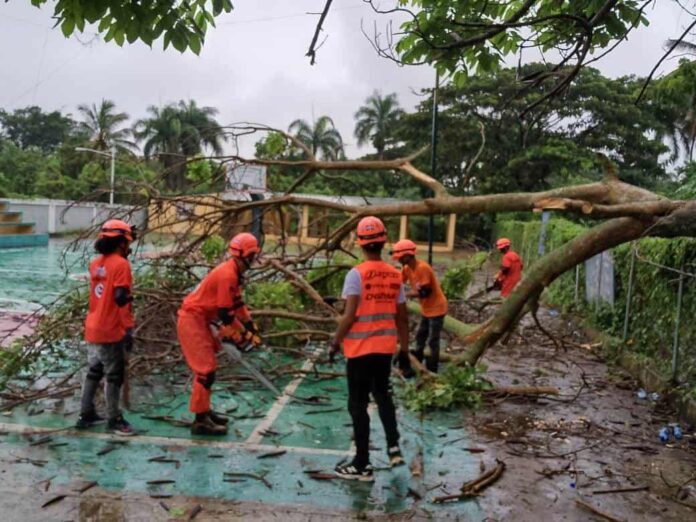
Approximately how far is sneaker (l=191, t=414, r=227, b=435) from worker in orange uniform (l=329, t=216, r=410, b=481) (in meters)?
1.37

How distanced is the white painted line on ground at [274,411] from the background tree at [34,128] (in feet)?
198

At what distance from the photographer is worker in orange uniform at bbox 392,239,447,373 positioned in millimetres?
8086

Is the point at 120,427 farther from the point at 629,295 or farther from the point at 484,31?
the point at 629,295

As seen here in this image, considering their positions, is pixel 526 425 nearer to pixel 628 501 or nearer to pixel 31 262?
pixel 628 501

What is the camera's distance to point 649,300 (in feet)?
28.8

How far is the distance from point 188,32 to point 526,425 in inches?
193

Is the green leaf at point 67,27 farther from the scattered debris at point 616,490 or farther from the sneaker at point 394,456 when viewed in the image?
the scattered debris at point 616,490

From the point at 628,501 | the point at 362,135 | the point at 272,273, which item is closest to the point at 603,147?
the point at 362,135

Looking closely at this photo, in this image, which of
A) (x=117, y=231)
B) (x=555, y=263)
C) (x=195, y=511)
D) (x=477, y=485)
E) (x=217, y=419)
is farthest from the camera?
(x=555, y=263)

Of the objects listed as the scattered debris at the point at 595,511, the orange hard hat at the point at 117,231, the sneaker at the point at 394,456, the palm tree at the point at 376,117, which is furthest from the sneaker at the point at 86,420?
the palm tree at the point at 376,117

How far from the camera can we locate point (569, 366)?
9.59 meters

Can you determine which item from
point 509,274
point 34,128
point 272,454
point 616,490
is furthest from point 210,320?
point 34,128

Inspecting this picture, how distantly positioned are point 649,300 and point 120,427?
677 centimetres

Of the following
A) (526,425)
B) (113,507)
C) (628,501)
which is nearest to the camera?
(113,507)
